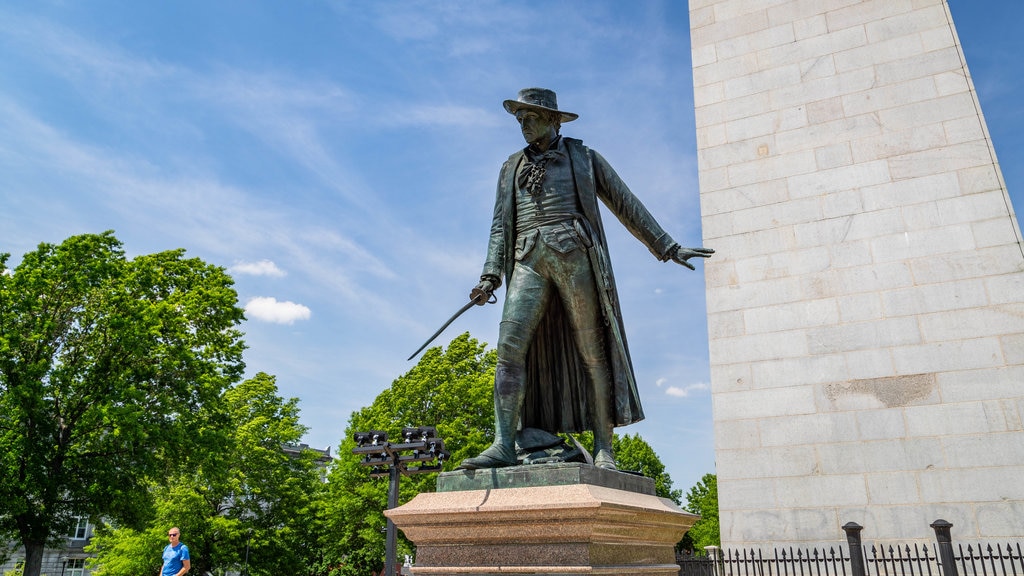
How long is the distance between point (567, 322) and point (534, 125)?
5.23 ft

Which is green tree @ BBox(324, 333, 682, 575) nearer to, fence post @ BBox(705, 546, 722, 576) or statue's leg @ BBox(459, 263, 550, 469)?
fence post @ BBox(705, 546, 722, 576)

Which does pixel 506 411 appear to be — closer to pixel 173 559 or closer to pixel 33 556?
pixel 173 559

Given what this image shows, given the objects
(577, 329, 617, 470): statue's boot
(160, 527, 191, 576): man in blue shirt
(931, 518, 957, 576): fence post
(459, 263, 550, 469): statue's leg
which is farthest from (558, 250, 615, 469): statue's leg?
(160, 527, 191, 576): man in blue shirt

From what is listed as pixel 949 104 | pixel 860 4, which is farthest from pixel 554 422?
pixel 860 4

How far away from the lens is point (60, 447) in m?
18.9

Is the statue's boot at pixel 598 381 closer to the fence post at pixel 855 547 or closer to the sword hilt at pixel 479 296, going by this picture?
the sword hilt at pixel 479 296

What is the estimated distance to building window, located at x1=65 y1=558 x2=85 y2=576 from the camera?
45312 millimetres

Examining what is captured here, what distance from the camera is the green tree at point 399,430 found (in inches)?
1137

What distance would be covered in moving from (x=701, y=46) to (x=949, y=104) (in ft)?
14.1

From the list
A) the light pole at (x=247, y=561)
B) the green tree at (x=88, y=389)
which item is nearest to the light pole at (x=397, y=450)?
the green tree at (x=88, y=389)

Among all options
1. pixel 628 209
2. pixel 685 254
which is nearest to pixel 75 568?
pixel 628 209

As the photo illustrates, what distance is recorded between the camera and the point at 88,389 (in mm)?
19359

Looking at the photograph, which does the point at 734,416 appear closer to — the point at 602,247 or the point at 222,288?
the point at 602,247

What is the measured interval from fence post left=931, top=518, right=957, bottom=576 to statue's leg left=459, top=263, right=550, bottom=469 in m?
6.64
